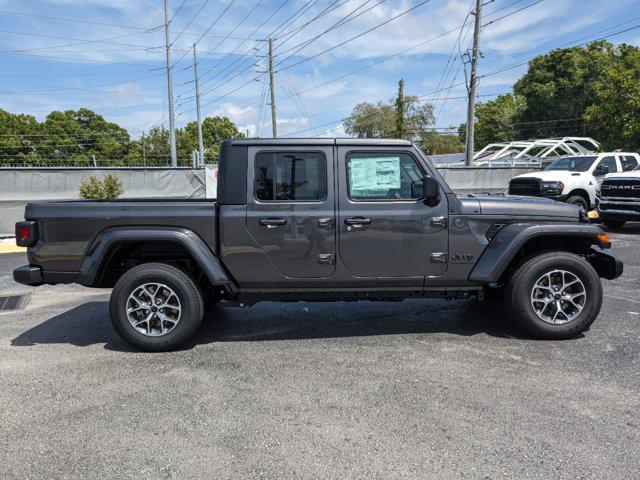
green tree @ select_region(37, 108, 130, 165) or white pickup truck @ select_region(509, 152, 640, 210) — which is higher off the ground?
green tree @ select_region(37, 108, 130, 165)

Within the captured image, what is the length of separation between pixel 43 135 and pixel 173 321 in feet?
262

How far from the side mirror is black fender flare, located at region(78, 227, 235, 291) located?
79.3 inches

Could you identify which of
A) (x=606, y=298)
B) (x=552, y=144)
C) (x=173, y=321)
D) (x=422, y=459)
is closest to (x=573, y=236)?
(x=606, y=298)

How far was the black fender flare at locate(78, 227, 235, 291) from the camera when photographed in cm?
440

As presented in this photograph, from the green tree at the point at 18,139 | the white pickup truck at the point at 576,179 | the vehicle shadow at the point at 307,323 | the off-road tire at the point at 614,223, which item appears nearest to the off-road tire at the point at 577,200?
the white pickup truck at the point at 576,179

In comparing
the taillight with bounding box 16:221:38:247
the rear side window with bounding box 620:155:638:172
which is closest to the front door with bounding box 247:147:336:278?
A: the taillight with bounding box 16:221:38:247

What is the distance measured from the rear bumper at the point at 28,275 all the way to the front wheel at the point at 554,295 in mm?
4451

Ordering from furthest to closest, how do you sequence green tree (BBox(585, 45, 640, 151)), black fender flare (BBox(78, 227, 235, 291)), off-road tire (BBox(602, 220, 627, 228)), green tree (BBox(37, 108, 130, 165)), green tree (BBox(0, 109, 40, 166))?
green tree (BBox(37, 108, 130, 165)) → green tree (BBox(0, 109, 40, 166)) → green tree (BBox(585, 45, 640, 151)) → off-road tire (BBox(602, 220, 627, 228)) → black fender flare (BBox(78, 227, 235, 291))

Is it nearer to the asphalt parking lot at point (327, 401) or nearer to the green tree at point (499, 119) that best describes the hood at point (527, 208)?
the asphalt parking lot at point (327, 401)

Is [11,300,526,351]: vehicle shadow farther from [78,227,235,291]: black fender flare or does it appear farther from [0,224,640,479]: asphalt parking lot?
[78,227,235,291]: black fender flare

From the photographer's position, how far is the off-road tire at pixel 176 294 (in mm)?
4449

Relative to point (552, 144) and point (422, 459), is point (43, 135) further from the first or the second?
point (422, 459)

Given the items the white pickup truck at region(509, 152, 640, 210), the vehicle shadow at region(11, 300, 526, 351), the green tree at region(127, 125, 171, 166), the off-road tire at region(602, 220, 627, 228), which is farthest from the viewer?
the green tree at region(127, 125, 171, 166)

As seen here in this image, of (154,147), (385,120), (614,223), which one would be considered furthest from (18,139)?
(614,223)
